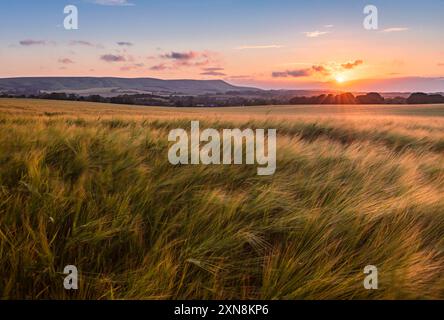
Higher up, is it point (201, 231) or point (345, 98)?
point (345, 98)

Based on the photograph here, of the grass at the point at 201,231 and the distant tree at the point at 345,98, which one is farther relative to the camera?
the distant tree at the point at 345,98

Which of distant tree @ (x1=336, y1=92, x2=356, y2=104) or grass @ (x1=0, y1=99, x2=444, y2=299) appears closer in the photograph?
grass @ (x1=0, y1=99, x2=444, y2=299)

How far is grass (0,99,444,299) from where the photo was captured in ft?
5.12

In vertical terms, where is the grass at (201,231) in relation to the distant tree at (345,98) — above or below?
below

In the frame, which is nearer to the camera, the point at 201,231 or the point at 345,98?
the point at 201,231

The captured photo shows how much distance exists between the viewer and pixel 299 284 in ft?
5.17

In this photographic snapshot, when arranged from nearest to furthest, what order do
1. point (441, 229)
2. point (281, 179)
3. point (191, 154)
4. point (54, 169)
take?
point (441, 229) < point (54, 169) < point (281, 179) < point (191, 154)

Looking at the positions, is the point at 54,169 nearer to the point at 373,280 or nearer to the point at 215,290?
the point at 215,290

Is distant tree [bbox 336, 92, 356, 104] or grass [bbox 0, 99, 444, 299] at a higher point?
distant tree [bbox 336, 92, 356, 104]

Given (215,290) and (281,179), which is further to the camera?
(281,179)

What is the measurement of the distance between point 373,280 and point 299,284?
32 centimetres

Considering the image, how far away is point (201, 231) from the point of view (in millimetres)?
1896

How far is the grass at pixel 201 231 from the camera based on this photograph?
156 centimetres
